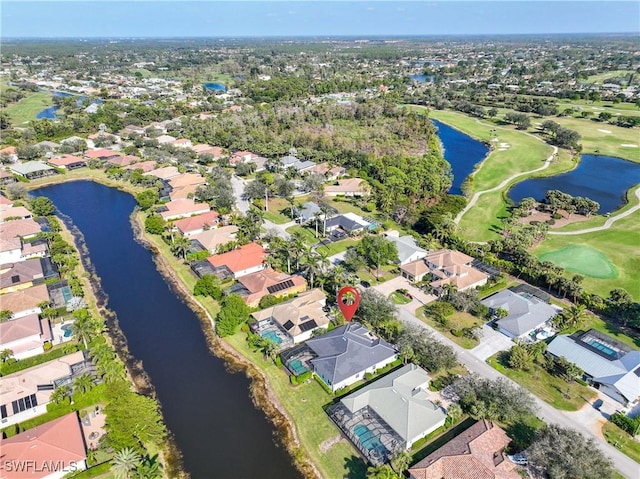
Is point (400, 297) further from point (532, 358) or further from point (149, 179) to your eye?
point (149, 179)

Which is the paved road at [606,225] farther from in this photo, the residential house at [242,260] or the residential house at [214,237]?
the residential house at [214,237]

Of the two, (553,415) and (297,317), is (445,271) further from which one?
(553,415)

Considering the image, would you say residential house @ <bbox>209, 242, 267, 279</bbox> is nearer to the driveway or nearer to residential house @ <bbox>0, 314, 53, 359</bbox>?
residential house @ <bbox>0, 314, 53, 359</bbox>

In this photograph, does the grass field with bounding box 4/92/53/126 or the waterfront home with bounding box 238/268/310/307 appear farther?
the grass field with bounding box 4/92/53/126

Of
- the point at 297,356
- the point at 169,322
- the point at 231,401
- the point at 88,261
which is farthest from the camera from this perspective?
the point at 88,261

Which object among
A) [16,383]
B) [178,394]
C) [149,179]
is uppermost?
[149,179]

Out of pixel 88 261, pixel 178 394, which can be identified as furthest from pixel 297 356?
pixel 88 261

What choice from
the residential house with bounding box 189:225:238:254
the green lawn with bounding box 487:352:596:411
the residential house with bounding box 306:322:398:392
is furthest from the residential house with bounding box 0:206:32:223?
the green lawn with bounding box 487:352:596:411

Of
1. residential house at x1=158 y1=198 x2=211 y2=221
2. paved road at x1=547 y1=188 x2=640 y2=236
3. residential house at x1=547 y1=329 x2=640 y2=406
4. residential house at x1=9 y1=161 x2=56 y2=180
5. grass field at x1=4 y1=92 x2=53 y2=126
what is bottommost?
residential house at x1=547 y1=329 x2=640 y2=406

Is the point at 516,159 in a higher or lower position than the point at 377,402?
higher
